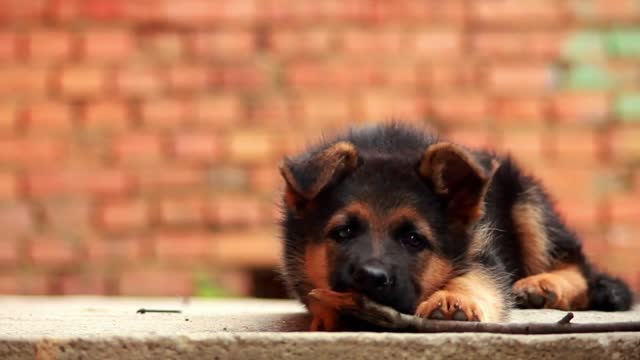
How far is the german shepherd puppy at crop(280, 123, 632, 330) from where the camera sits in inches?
156

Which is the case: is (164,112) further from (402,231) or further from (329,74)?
(402,231)

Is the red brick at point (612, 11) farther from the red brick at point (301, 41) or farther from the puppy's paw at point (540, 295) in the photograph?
the puppy's paw at point (540, 295)

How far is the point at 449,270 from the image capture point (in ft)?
14.2

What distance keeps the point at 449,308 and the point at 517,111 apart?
3.70m

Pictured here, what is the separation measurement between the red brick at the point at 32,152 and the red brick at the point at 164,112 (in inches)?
19.6

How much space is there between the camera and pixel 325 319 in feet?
13.4

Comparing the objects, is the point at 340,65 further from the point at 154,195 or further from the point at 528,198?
the point at 528,198

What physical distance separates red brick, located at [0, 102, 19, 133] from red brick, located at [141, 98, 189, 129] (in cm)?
71

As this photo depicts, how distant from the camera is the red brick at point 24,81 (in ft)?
24.4

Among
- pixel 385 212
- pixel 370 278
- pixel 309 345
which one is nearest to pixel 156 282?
pixel 385 212

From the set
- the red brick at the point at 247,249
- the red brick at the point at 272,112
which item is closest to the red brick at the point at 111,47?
the red brick at the point at 272,112

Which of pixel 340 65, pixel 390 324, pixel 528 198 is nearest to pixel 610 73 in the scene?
pixel 340 65

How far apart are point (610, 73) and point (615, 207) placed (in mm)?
749

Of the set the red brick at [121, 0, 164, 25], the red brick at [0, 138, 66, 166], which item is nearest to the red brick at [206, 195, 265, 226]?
the red brick at [0, 138, 66, 166]
